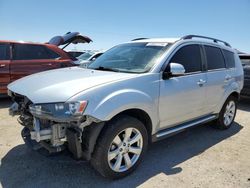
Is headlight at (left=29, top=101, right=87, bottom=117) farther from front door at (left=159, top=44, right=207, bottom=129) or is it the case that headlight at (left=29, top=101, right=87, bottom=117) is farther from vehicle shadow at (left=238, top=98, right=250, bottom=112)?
vehicle shadow at (left=238, top=98, right=250, bottom=112)

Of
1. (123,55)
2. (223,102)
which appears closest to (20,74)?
(123,55)

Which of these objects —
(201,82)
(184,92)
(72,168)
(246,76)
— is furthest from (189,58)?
(246,76)

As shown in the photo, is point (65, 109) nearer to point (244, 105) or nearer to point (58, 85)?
point (58, 85)

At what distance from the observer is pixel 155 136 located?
3570 mm

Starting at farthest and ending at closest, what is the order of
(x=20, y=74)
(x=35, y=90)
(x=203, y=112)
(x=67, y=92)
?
(x=20, y=74), (x=203, y=112), (x=35, y=90), (x=67, y=92)

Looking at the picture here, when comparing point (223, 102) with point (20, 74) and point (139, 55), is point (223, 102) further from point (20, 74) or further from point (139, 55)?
point (20, 74)

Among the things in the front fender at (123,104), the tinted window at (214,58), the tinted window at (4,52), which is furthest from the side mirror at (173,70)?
the tinted window at (4,52)

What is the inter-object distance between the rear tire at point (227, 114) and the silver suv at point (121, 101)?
0.55 meters

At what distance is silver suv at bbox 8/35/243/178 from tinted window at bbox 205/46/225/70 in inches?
0.8

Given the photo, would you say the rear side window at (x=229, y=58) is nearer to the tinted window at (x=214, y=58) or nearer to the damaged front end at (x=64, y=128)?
the tinted window at (x=214, y=58)

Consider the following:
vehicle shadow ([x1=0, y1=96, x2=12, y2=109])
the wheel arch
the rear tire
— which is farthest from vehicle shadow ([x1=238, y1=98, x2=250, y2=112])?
vehicle shadow ([x1=0, y1=96, x2=12, y2=109])

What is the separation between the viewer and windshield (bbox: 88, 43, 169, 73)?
3.59 metres

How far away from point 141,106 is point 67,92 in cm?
94

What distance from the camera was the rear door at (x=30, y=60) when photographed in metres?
6.74
